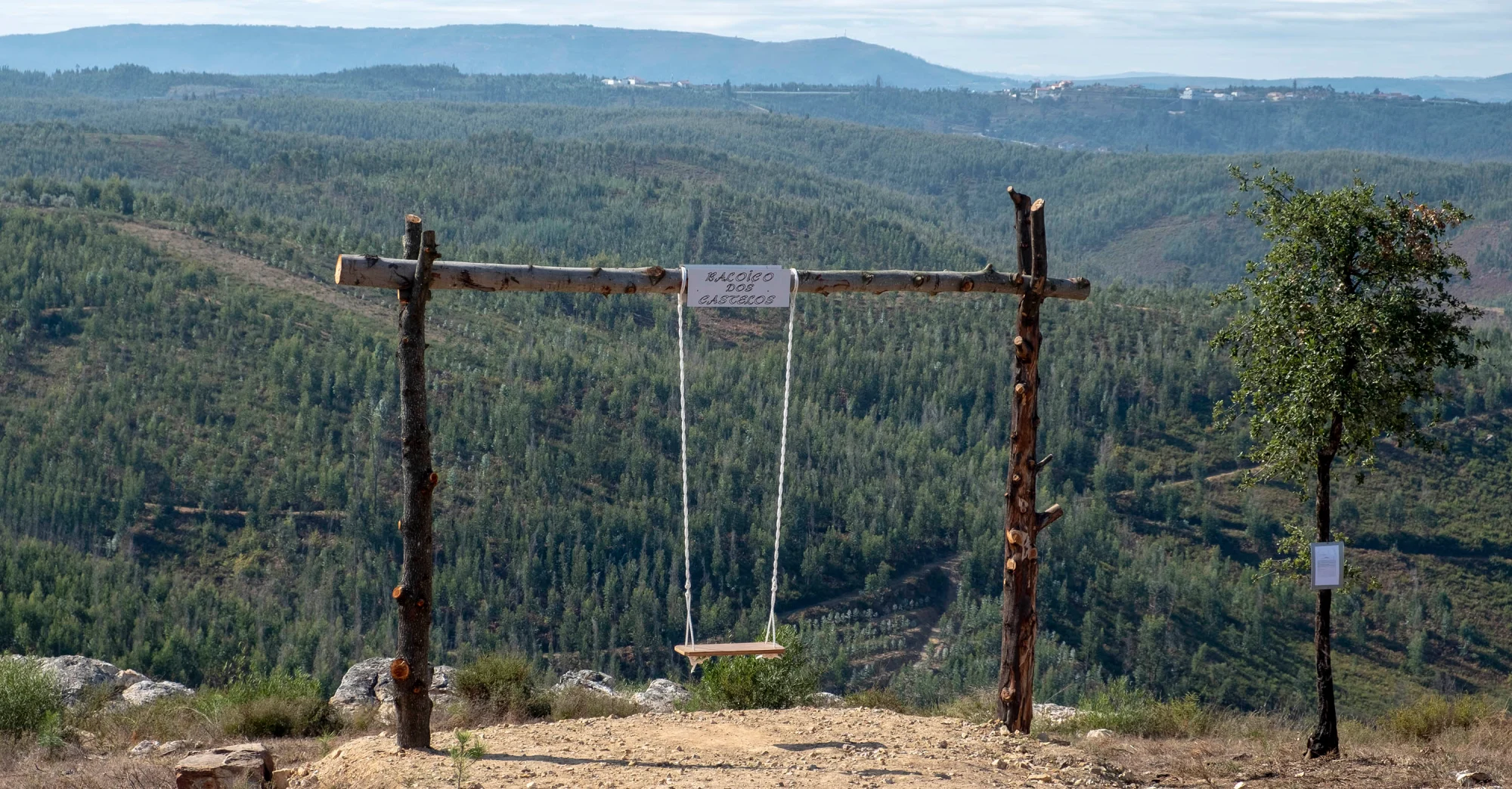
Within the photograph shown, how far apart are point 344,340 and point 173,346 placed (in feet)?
23.6

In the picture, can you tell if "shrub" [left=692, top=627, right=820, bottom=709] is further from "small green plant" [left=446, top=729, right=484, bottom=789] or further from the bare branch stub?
"small green plant" [left=446, top=729, right=484, bottom=789]

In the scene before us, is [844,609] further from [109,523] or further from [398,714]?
[398,714]

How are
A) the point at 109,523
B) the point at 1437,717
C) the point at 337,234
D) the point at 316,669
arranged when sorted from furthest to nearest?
the point at 337,234 < the point at 109,523 < the point at 316,669 < the point at 1437,717

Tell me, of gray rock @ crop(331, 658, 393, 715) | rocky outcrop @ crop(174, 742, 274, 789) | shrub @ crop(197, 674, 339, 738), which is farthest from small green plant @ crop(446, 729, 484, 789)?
gray rock @ crop(331, 658, 393, 715)

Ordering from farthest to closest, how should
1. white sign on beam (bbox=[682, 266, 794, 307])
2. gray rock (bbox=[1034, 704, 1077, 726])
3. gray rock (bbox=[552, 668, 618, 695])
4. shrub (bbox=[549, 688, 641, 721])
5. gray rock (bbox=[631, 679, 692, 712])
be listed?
gray rock (bbox=[552, 668, 618, 695]) < gray rock (bbox=[631, 679, 692, 712]) < gray rock (bbox=[1034, 704, 1077, 726]) < shrub (bbox=[549, 688, 641, 721]) < white sign on beam (bbox=[682, 266, 794, 307])

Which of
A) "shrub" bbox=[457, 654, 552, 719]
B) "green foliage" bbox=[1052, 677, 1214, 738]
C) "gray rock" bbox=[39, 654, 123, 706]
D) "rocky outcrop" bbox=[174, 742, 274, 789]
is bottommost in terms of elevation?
"gray rock" bbox=[39, 654, 123, 706]

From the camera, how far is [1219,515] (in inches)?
2419

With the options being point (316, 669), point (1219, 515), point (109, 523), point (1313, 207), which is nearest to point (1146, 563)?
point (1219, 515)

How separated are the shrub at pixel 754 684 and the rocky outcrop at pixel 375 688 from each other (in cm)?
266

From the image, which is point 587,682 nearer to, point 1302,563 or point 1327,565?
point 1302,563

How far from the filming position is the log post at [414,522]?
9.44 metres

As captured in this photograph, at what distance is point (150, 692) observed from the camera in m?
15.9

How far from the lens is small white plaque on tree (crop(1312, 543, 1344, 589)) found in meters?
10.9

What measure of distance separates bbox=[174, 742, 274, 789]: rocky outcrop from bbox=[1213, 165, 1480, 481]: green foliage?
813 cm
